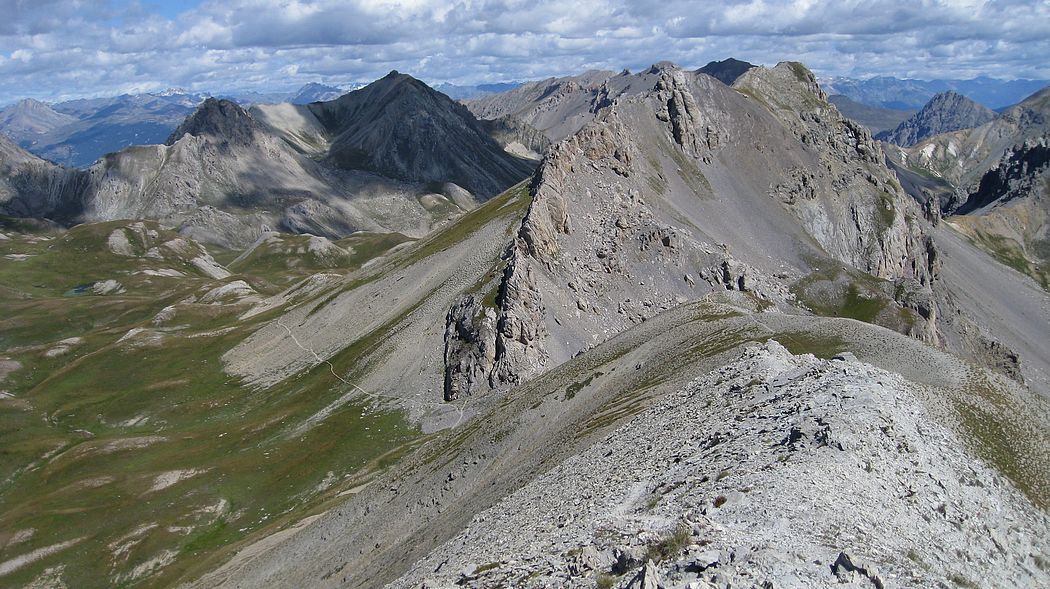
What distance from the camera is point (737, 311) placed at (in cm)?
7838

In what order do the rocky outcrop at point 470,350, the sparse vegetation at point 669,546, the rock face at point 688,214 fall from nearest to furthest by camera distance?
the sparse vegetation at point 669,546, the rocky outcrop at point 470,350, the rock face at point 688,214

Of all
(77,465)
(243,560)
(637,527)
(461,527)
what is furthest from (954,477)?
(77,465)

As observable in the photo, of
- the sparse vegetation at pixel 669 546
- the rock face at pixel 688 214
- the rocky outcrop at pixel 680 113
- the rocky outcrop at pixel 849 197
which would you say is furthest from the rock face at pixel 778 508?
the rocky outcrop at pixel 849 197

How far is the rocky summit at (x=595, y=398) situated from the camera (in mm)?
32500

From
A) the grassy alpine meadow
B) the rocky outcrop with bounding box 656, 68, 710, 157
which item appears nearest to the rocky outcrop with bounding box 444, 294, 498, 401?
the grassy alpine meadow

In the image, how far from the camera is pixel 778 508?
30344 mm

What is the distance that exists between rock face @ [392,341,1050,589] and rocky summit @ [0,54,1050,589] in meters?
0.17

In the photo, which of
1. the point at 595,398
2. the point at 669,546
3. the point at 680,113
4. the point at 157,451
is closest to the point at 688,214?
the point at 680,113

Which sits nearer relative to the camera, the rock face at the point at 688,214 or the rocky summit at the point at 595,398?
the rocky summit at the point at 595,398

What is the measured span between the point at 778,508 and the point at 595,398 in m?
33.9

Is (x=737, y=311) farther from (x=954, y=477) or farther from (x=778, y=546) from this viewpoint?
(x=778, y=546)

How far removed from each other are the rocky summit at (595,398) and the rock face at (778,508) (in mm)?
169

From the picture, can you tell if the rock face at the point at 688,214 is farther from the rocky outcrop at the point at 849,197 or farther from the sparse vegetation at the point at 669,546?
the sparse vegetation at the point at 669,546

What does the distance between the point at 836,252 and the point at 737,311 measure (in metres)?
87.8
